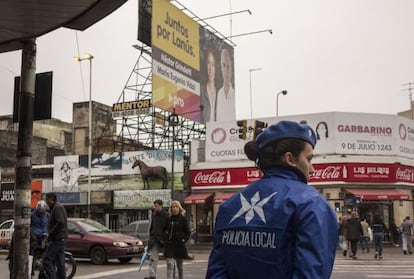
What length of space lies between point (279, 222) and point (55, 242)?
28.1 feet

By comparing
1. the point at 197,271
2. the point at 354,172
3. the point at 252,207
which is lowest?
the point at 197,271

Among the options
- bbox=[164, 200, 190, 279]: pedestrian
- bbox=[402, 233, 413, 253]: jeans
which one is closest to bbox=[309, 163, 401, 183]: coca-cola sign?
bbox=[402, 233, 413, 253]: jeans

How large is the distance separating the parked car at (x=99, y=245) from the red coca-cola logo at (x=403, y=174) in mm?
17047

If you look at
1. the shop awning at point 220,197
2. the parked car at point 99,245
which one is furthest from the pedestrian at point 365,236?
the parked car at point 99,245

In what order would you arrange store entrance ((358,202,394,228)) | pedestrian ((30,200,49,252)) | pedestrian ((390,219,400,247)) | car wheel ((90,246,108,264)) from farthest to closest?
store entrance ((358,202,394,228)) → pedestrian ((390,219,400,247)) → car wheel ((90,246,108,264)) → pedestrian ((30,200,49,252))

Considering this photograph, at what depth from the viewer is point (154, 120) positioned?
40.3 meters

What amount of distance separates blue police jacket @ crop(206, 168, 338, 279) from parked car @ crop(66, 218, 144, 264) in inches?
630

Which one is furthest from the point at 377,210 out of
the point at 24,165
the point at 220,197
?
the point at 24,165

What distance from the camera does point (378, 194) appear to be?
2959 centimetres

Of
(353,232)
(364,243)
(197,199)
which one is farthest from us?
(197,199)

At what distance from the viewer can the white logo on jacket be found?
2457 millimetres

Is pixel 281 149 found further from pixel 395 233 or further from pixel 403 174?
pixel 403 174

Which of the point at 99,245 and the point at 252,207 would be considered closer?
the point at 252,207

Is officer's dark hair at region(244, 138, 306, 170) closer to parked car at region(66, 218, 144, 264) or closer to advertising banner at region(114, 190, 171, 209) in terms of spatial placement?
parked car at region(66, 218, 144, 264)
